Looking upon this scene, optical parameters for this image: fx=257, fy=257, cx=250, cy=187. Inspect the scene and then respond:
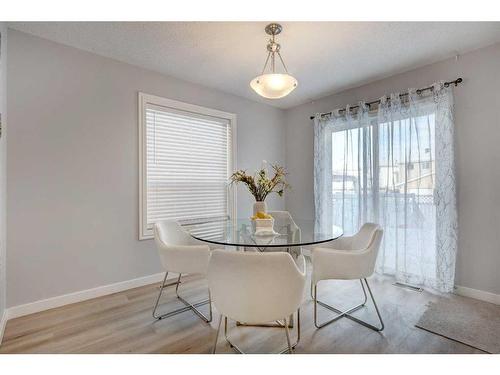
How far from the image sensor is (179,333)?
6.50 ft

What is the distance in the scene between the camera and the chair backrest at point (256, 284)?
4.37 ft

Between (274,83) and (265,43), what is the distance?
0.67 meters

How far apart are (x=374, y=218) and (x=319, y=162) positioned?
3.72ft

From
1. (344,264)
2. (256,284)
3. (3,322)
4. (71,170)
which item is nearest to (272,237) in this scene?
(344,264)

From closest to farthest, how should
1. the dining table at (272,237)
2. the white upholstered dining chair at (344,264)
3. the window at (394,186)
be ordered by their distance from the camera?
1. the dining table at (272,237)
2. the white upholstered dining chair at (344,264)
3. the window at (394,186)

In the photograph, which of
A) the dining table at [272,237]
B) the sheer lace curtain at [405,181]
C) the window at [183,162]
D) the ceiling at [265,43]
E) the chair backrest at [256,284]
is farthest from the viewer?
the window at [183,162]

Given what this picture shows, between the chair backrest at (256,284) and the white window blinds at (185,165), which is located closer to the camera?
the chair backrest at (256,284)

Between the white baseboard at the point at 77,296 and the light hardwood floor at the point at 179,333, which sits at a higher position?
the white baseboard at the point at 77,296

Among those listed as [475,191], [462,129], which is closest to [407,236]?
[475,191]

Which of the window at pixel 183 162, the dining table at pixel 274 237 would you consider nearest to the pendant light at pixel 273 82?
the dining table at pixel 274 237

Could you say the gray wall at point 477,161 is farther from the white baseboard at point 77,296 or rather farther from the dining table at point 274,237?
the white baseboard at point 77,296

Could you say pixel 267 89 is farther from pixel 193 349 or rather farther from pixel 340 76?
pixel 193 349

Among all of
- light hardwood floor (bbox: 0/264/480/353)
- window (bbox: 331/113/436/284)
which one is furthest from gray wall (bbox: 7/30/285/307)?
window (bbox: 331/113/436/284)
